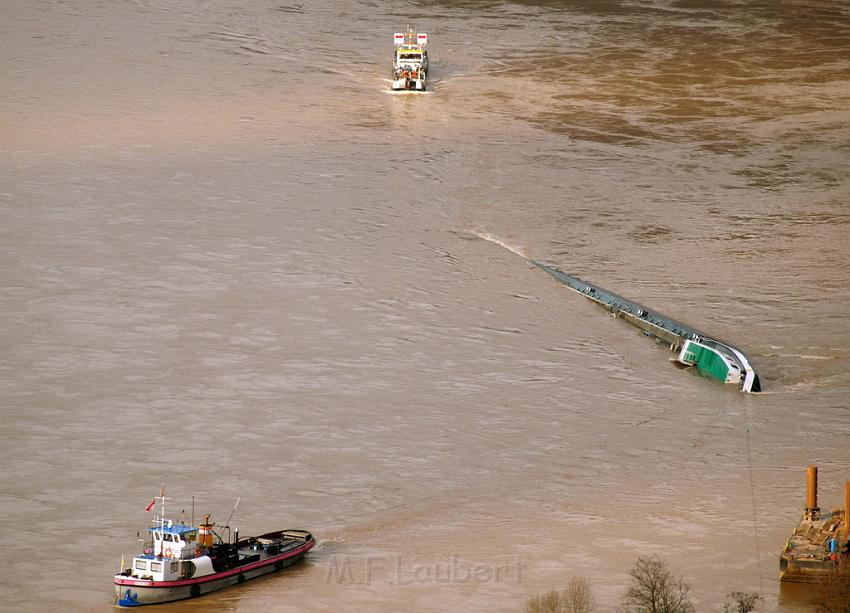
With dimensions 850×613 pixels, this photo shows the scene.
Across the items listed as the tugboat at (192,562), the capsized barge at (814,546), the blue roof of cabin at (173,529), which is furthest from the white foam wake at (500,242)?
the blue roof of cabin at (173,529)

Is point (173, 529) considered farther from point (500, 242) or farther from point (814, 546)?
point (500, 242)

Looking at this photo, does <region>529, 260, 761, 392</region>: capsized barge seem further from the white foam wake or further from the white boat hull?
the white boat hull

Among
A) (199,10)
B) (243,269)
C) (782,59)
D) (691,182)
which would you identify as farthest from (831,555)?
(199,10)

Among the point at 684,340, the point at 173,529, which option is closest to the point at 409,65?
the point at 684,340

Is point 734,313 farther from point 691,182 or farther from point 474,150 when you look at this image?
point 474,150

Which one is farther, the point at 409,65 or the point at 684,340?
the point at 409,65
